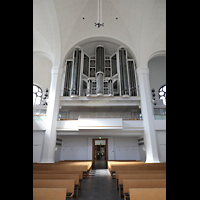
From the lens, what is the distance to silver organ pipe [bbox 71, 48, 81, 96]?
11.3 meters

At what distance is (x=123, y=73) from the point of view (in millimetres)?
11945

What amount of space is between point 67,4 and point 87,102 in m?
6.95

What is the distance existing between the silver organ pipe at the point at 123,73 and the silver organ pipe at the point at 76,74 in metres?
3.33

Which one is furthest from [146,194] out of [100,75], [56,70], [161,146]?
[56,70]

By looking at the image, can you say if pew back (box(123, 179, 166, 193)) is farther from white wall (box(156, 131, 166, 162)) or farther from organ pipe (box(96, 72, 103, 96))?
organ pipe (box(96, 72, 103, 96))

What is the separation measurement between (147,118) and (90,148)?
5381 mm

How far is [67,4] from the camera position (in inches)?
420

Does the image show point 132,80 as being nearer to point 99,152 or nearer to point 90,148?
point 90,148

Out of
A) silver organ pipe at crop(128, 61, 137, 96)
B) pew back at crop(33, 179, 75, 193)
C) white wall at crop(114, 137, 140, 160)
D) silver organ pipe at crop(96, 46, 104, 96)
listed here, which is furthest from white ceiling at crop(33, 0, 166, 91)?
pew back at crop(33, 179, 75, 193)
